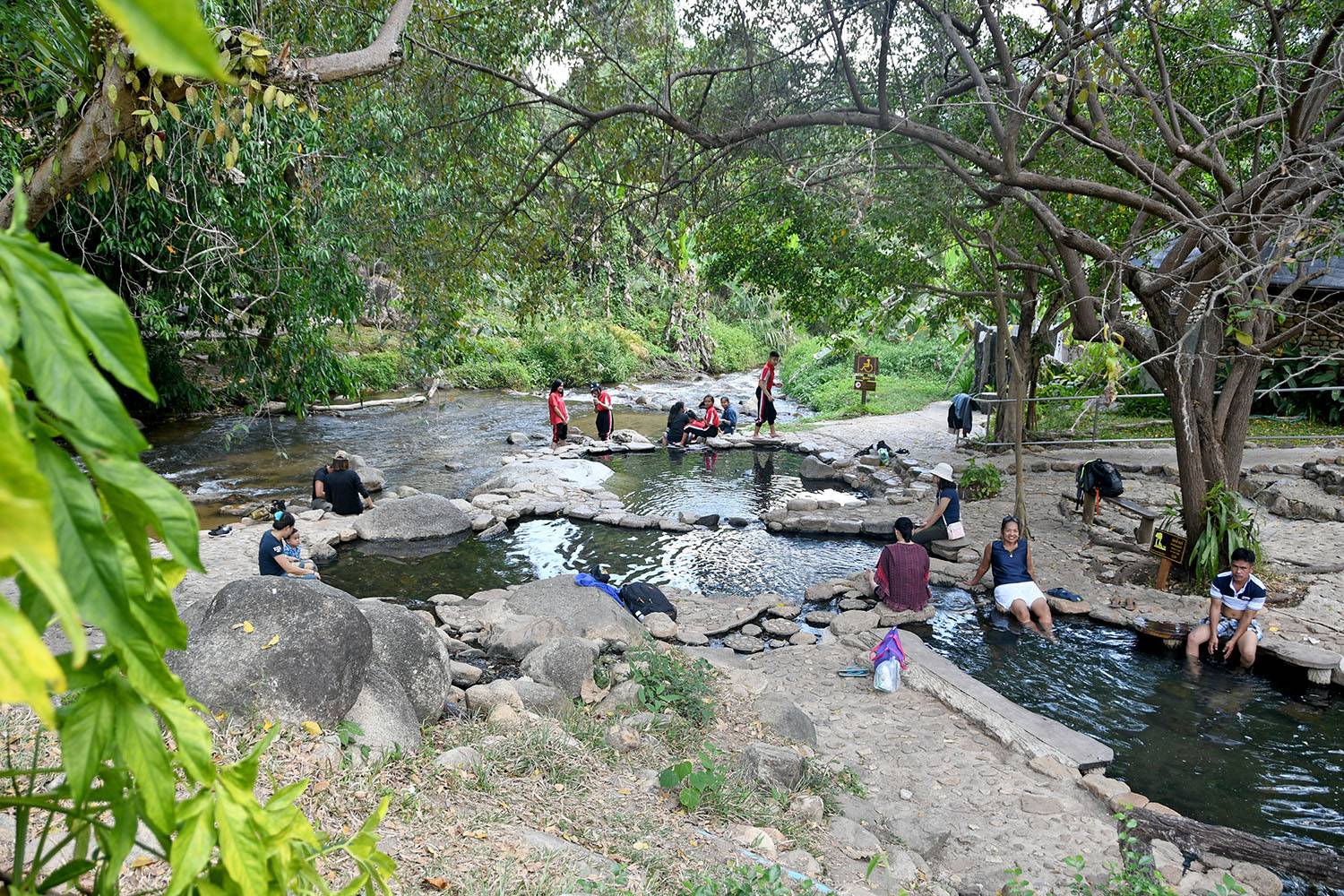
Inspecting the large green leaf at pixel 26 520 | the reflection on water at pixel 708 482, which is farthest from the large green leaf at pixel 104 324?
the reflection on water at pixel 708 482

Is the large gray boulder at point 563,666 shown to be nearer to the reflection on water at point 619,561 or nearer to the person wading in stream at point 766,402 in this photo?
the reflection on water at point 619,561

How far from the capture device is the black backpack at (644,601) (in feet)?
27.8

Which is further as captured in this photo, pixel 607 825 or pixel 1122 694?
pixel 1122 694

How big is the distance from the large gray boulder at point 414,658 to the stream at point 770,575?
3.95 metres

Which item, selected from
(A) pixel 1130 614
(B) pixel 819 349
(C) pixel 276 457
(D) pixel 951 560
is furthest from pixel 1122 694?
(B) pixel 819 349

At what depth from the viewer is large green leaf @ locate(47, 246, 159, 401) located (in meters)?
0.76

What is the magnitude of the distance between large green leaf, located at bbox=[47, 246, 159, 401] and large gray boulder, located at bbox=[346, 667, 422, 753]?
396 centimetres

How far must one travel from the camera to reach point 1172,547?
9.02m

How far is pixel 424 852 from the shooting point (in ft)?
11.1

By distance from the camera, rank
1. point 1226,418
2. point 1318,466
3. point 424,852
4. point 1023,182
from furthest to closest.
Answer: point 1318,466 < point 1226,418 < point 1023,182 < point 424,852

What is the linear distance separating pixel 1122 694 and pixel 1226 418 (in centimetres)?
379

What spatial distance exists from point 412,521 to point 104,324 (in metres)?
11.3

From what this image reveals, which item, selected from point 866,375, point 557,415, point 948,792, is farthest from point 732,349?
point 948,792

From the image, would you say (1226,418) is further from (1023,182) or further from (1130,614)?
(1023,182)
